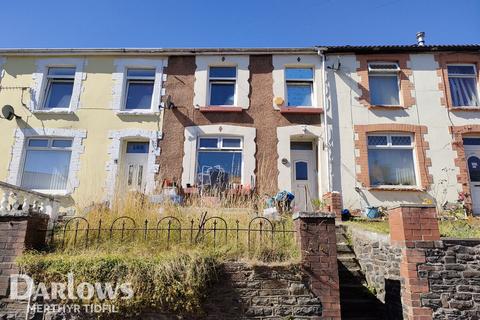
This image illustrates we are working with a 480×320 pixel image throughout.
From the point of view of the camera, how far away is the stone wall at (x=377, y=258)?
4758mm

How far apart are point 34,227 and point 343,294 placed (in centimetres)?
483

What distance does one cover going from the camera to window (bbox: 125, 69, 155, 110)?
1114 centimetres

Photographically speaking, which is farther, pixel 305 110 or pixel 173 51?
pixel 173 51

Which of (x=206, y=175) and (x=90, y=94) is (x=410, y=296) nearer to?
(x=206, y=175)

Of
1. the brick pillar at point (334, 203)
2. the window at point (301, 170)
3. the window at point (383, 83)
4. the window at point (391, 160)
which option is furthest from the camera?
the window at point (383, 83)

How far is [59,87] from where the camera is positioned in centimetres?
1130

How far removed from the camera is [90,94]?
10953 mm

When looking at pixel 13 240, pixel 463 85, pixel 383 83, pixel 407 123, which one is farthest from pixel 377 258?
pixel 463 85

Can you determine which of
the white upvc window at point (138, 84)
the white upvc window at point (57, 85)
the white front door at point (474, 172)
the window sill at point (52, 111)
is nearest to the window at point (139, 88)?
the white upvc window at point (138, 84)

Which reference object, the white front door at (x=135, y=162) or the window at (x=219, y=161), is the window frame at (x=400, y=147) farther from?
the white front door at (x=135, y=162)

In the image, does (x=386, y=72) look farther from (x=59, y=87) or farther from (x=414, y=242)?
(x=59, y=87)

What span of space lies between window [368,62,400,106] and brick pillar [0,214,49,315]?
10.1m

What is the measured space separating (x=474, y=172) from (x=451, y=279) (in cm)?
737

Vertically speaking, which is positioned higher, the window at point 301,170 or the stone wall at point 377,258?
the window at point 301,170
